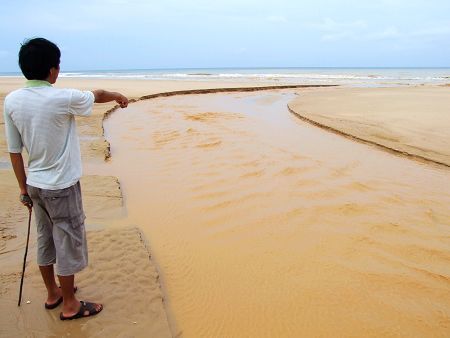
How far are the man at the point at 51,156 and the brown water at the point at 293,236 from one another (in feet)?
2.58

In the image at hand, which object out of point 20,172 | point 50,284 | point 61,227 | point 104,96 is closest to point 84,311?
point 50,284

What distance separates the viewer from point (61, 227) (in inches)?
90.7

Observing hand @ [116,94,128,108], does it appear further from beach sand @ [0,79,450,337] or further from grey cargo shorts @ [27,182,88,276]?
beach sand @ [0,79,450,337]

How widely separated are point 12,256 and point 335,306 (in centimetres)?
253

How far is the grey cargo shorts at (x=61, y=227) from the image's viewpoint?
227cm

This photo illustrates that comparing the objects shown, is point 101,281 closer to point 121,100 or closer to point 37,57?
point 121,100

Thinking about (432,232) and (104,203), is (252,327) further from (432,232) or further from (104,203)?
(104,203)

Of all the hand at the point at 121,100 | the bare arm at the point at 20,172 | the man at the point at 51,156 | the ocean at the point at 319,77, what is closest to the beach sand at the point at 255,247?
the man at the point at 51,156

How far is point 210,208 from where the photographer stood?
4.23m

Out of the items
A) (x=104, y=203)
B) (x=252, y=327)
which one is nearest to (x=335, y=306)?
(x=252, y=327)

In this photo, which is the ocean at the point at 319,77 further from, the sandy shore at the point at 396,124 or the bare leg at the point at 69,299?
the bare leg at the point at 69,299

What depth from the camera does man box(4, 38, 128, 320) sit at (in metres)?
2.10

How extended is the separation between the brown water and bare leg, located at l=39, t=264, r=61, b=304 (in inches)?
29.4

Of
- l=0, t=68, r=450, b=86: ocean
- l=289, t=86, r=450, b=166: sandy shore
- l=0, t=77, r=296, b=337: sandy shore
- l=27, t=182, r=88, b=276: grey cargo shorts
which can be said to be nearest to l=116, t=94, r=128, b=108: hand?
l=27, t=182, r=88, b=276: grey cargo shorts
